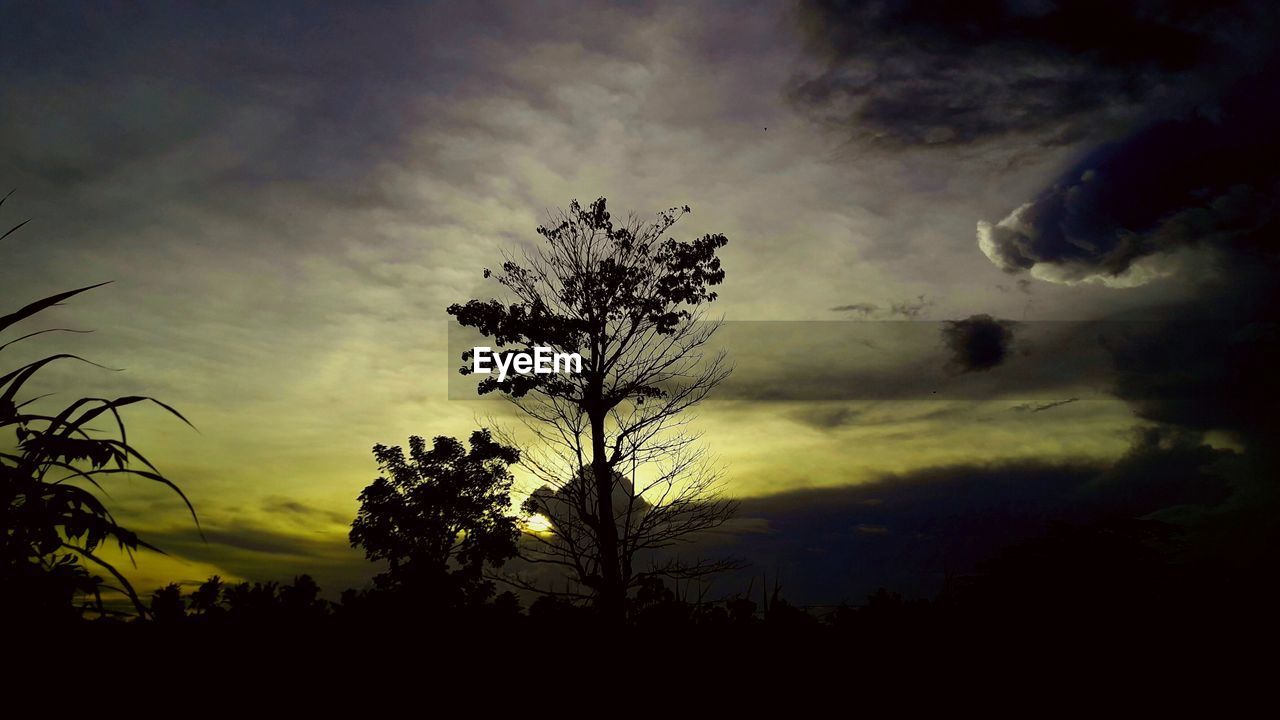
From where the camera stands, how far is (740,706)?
105 inches

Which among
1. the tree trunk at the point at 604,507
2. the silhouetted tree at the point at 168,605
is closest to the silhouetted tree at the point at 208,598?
the silhouetted tree at the point at 168,605

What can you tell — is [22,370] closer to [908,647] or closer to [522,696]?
[522,696]

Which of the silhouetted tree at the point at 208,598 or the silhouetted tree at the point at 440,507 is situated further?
the silhouetted tree at the point at 440,507

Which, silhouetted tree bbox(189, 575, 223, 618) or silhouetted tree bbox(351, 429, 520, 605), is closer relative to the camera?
silhouetted tree bbox(189, 575, 223, 618)

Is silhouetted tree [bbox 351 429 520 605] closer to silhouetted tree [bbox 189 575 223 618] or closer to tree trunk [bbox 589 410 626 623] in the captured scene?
tree trunk [bbox 589 410 626 623]

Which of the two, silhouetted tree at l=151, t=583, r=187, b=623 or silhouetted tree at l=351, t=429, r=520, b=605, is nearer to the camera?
silhouetted tree at l=151, t=583, r=187, b=623

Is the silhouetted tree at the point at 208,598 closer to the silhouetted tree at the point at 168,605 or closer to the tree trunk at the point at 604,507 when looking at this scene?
the silhouetted tree at the point at 168,605

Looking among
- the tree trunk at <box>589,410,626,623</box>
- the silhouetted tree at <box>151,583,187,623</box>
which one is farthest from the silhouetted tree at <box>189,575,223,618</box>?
the tree trunk at <box>589,410,626,623</box>

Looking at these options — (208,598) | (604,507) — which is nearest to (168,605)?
(208,598)

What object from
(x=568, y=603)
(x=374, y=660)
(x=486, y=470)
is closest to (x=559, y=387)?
(x=486, y=470)

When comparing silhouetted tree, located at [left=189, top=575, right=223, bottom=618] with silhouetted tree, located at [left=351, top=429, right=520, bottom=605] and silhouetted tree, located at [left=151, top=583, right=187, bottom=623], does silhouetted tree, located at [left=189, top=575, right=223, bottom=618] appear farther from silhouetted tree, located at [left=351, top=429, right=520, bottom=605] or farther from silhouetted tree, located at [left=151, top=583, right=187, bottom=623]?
silhouetted tree, located at [left=351, top=429, right=520, bottom=605]

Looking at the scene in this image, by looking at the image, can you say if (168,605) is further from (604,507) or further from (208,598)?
(604,507)

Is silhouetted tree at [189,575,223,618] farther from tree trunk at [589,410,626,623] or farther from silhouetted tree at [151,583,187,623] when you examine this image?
tree trunk at [589,410,626,623]

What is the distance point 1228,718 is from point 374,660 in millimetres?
3268
